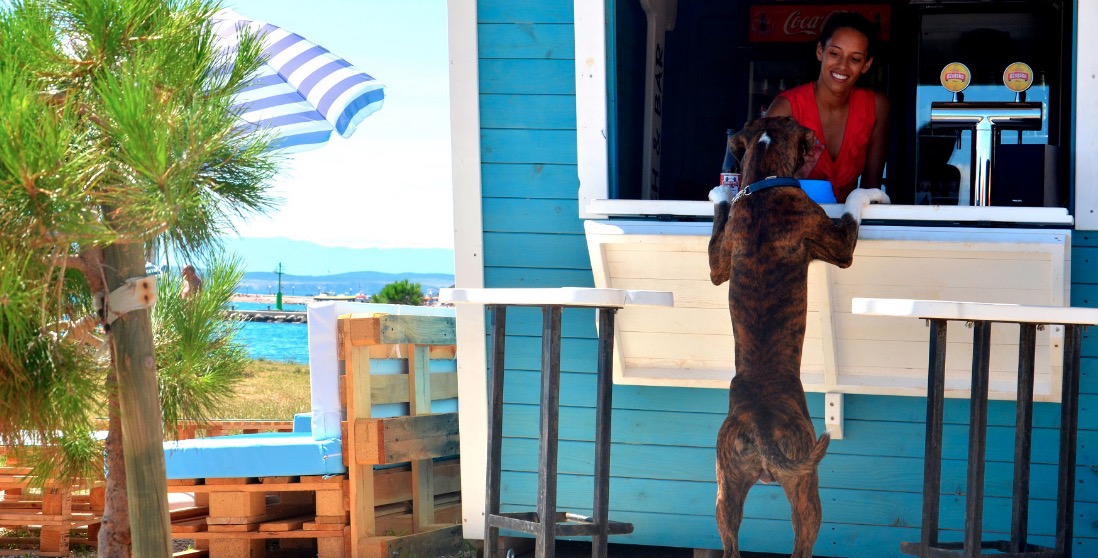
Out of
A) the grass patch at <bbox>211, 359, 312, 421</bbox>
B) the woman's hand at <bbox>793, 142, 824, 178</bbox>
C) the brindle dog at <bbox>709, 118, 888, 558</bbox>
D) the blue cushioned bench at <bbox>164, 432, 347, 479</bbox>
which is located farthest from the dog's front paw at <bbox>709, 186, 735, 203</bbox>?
the grass patch at <bbox>211, 359, 312, 421</bbox>

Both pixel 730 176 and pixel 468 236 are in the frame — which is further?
pixel 468 236

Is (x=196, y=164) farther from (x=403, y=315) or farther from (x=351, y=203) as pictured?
(x=351, y=203)

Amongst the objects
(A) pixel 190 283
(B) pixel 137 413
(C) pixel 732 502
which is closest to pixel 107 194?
(B) pixel 137 413

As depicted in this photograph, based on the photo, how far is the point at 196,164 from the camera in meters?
2.39

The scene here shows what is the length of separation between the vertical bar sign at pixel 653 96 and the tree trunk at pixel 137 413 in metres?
1.96

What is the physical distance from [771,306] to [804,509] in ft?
1.68

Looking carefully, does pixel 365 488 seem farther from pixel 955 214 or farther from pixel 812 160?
pixel 955 214

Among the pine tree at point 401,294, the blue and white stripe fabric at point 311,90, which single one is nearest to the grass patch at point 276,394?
the pine tree at point 401,294

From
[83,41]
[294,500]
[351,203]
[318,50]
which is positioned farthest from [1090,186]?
[351,203]

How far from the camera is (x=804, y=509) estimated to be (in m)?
2.70

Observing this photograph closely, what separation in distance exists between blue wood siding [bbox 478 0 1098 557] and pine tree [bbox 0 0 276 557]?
4.15 ft

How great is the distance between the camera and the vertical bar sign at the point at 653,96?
4.11 m

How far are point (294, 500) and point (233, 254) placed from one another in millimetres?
1810

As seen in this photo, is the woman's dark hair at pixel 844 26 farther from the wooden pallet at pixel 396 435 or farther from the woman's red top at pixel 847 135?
the wooden pallet at pixel 396 435
